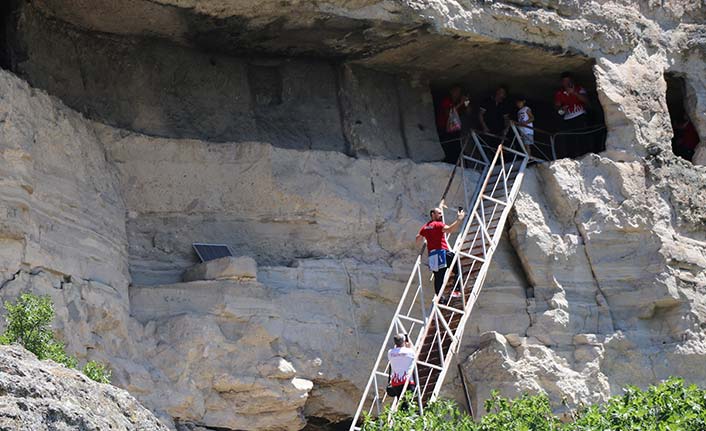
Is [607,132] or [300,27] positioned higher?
[300,27]

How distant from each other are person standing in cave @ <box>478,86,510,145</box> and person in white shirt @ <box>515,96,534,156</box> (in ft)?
0.46

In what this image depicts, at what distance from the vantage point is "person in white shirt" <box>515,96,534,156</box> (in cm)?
1452

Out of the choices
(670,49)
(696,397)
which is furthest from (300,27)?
(696,397)

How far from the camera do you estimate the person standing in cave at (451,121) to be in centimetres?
1470

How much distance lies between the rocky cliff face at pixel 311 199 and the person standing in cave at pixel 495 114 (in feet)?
0.67

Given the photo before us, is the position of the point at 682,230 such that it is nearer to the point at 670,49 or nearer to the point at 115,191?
the point at 670,49

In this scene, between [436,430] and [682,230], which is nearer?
[436,430]

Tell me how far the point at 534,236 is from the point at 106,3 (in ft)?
14.1

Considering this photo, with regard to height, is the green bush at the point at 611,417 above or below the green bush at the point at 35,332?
below

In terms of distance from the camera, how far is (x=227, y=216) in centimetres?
1324

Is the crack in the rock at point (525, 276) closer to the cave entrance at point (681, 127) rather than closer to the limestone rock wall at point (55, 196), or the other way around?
the cave entrance at point (681, 127)

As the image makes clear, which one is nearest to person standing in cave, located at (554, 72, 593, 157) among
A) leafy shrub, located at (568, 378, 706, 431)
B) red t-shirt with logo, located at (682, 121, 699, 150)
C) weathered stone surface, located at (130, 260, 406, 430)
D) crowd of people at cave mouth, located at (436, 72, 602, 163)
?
crowd of people at cave mouth, located at (436, 72, 602, 163)

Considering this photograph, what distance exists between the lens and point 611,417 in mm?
9297

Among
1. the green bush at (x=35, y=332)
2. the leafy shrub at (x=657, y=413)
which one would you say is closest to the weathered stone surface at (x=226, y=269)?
the green bush at (x=35, y=332)
